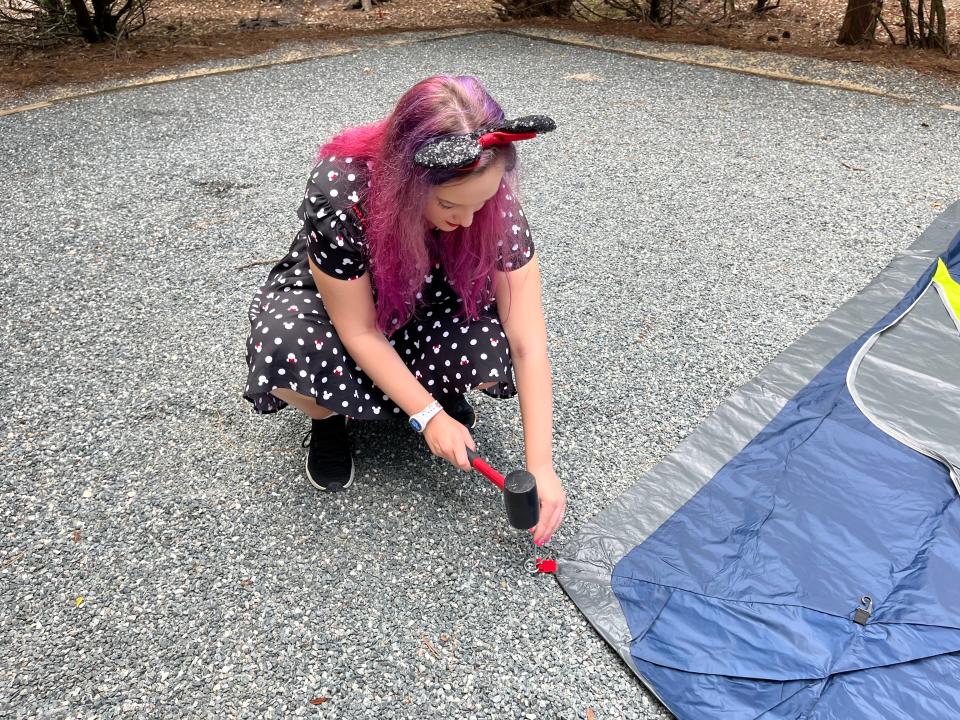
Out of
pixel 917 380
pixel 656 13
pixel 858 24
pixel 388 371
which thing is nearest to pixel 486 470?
pixel 388 371

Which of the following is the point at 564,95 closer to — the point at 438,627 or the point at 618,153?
the point at 618,153

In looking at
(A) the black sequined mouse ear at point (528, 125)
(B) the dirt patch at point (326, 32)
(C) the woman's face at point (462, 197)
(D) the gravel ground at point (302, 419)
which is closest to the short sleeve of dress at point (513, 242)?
(C) the woman's face at point (462, 197)

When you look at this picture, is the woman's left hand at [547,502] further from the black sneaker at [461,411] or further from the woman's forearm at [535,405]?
the black sneaker at [461,411]

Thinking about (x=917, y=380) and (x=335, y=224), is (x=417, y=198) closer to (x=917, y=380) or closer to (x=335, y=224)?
(x=335, y=224)

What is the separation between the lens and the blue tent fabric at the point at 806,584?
1.16 m

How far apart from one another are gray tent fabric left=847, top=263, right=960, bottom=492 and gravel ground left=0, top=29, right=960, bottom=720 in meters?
0.21

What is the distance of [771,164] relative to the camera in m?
2.97

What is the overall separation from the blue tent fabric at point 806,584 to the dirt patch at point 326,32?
3.06m

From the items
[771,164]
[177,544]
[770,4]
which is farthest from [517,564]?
[770,4]

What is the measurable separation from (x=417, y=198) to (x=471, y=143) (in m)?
0.13

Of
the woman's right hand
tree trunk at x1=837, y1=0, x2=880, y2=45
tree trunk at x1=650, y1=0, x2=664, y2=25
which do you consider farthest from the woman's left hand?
tree trunk at x1=650, y1=0, x2=664, y2=25

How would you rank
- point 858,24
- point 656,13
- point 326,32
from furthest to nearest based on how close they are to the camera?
point 326,32
point 656,13
point 858,24

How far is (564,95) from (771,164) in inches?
49.5

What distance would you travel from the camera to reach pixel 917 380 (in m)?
1.74
